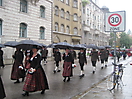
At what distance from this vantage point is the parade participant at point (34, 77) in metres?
6.14

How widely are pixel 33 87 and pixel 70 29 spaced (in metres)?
29.5

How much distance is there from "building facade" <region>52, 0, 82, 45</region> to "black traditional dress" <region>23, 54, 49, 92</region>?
22388 mm

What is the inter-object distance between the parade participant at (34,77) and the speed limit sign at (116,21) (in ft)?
10.8

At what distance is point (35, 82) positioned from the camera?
623cm

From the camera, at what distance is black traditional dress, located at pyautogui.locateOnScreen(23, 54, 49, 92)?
20.2ft

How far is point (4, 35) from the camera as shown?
1930 centimetres

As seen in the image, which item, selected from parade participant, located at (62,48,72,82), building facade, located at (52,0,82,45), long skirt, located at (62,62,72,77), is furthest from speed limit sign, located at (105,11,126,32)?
building facade, located at (52,0,82,45)

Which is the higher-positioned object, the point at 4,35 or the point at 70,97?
the point at 4,35

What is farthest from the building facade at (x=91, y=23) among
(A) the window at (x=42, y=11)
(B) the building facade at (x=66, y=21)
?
(A) the window at (x=42, y=11)

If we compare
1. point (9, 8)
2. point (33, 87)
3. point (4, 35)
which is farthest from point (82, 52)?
point (9, 8)

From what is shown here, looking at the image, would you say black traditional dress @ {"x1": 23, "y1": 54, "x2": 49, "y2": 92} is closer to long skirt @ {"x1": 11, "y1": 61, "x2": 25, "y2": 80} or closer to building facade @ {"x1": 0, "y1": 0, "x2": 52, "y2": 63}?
long skirt @ {"x1": 11, "y1": 61, "x2": 25, "y2": 80}

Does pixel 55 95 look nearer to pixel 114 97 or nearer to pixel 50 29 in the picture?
pixel 114 97

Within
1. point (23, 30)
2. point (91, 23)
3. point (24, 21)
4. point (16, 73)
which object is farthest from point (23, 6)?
point (91, 23)

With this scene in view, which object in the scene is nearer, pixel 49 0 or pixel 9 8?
pixel 9 8
